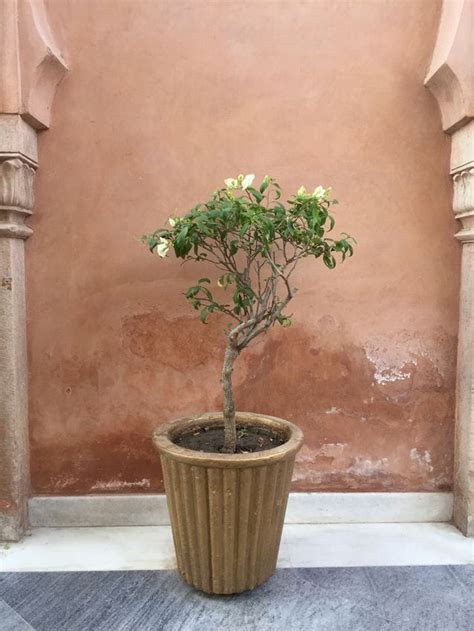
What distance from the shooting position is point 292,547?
245cm

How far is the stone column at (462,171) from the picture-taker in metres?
2.36

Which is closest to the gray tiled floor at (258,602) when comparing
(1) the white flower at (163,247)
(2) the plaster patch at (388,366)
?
(2) the plaster patch at (388,366)

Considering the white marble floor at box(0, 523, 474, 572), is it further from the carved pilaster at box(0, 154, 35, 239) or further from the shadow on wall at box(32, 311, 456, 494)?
the carved pilaster at box(0, 154, 35, 239)

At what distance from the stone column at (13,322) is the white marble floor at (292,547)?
0.69 feet

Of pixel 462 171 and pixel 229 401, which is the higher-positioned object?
pixel 462 171

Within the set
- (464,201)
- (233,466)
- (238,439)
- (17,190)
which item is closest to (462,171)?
(464,201)

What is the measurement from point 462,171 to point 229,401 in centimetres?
156

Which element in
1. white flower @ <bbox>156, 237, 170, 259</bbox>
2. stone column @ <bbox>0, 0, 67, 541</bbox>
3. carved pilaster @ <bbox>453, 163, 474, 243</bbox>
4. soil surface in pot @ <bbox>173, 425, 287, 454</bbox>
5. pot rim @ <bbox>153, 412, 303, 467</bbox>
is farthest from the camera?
carved pilaster @ <bbox>453, 163, 474, 243</bbox>

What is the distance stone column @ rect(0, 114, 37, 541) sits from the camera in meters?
2.34

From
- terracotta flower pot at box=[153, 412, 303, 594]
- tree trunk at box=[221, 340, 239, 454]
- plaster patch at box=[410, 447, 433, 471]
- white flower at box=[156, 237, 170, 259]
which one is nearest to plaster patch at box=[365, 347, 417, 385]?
plaster patch at box=[410, 447, 433, 471]

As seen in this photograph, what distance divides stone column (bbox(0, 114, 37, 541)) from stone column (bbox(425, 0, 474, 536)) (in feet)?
6.49

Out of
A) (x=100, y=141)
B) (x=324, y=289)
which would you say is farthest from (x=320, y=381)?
(x=100, y=141)

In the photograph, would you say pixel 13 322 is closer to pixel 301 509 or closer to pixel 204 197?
pixel 204 197

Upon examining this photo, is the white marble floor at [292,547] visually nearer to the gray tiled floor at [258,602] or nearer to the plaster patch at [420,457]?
the gray tiled floor at [258,602]
